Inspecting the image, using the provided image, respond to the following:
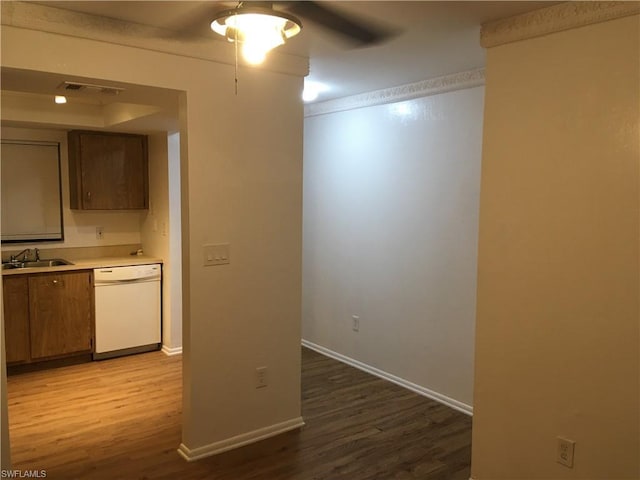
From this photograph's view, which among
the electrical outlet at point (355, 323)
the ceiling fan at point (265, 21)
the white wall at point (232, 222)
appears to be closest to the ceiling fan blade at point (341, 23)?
the ceiling fan at point (265, 21)

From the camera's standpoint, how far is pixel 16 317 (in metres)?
4.44

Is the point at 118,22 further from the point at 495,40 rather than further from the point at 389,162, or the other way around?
the point at 389,162

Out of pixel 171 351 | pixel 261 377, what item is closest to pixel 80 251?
pixel 171 351

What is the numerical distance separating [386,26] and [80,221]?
3994 mm

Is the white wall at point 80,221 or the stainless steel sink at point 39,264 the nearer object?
the stainless steel sink at point 39,264

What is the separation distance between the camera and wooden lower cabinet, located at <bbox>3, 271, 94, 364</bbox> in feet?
14.5

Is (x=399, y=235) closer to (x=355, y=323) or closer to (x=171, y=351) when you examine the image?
(x=355, y=323)

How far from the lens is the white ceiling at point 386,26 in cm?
235

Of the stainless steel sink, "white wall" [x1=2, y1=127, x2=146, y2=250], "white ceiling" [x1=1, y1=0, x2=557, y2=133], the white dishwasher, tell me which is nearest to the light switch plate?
"white ceiling" [x1=1, y1=0, x2=557, y2=133]

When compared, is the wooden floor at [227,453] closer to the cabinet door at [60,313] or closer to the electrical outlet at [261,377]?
the cabinet door at [60,313]

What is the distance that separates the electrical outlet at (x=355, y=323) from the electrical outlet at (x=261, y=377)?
155cm

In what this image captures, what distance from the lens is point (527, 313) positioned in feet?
8.16

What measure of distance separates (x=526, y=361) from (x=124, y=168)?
421 cm

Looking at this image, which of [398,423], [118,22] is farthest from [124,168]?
[398,423]
